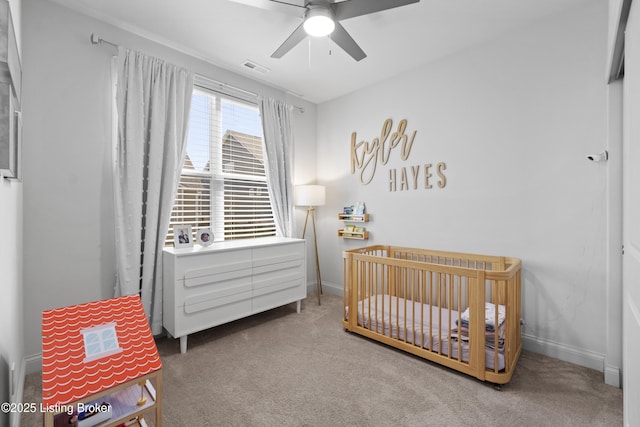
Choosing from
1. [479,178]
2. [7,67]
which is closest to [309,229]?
[479,178]

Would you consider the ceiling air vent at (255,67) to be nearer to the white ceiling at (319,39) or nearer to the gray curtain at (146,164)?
the white ceiling at (319,39)

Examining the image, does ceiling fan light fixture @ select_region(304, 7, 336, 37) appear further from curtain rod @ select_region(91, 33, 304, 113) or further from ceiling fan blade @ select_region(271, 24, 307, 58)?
curtain rod @ select_region(91, 33, 304, 113)

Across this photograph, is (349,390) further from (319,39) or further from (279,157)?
(319,39)

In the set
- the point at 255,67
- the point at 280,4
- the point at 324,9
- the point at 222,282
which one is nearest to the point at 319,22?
the point at 324,9

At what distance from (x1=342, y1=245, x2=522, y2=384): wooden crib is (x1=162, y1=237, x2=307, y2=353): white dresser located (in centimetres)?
67

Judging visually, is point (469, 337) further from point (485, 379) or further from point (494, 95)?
point (494, 95)

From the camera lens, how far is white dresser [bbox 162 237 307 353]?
7.32 feet

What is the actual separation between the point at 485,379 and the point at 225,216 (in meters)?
2.57

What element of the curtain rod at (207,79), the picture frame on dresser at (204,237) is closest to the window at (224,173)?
the curtain rod at (207,79)

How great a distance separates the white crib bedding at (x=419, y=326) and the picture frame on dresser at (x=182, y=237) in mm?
1577

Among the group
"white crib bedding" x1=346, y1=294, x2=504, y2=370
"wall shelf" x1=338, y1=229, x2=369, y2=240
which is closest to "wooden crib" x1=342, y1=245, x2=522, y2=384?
"white crib bedding" x1=346, y1=294, x2=504, y2=370

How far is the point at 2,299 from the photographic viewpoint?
1.21 m

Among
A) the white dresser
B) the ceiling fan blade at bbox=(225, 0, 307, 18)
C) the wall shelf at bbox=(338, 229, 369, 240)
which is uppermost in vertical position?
the ceiling fan blade at bbox=(225, 0, 307, 18)

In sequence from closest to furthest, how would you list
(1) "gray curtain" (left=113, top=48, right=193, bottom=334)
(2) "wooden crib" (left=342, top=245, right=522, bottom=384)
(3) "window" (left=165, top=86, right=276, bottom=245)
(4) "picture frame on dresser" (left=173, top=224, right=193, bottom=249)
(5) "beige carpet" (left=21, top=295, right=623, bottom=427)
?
(5) "beige carpet" (left=21, top=295, right=623, bottom=427)
(2) "wooden crib" (left=342, top=245, right=522, bottom=384)
(1) "gray curtain" (left=113, top=48, right=193, bottom=334)
(4) "picture frame on dresser" (left=173, top=224, right=193, bottom=249)
(3) "window" (left=165, top=86, right=276, bottom=245)
